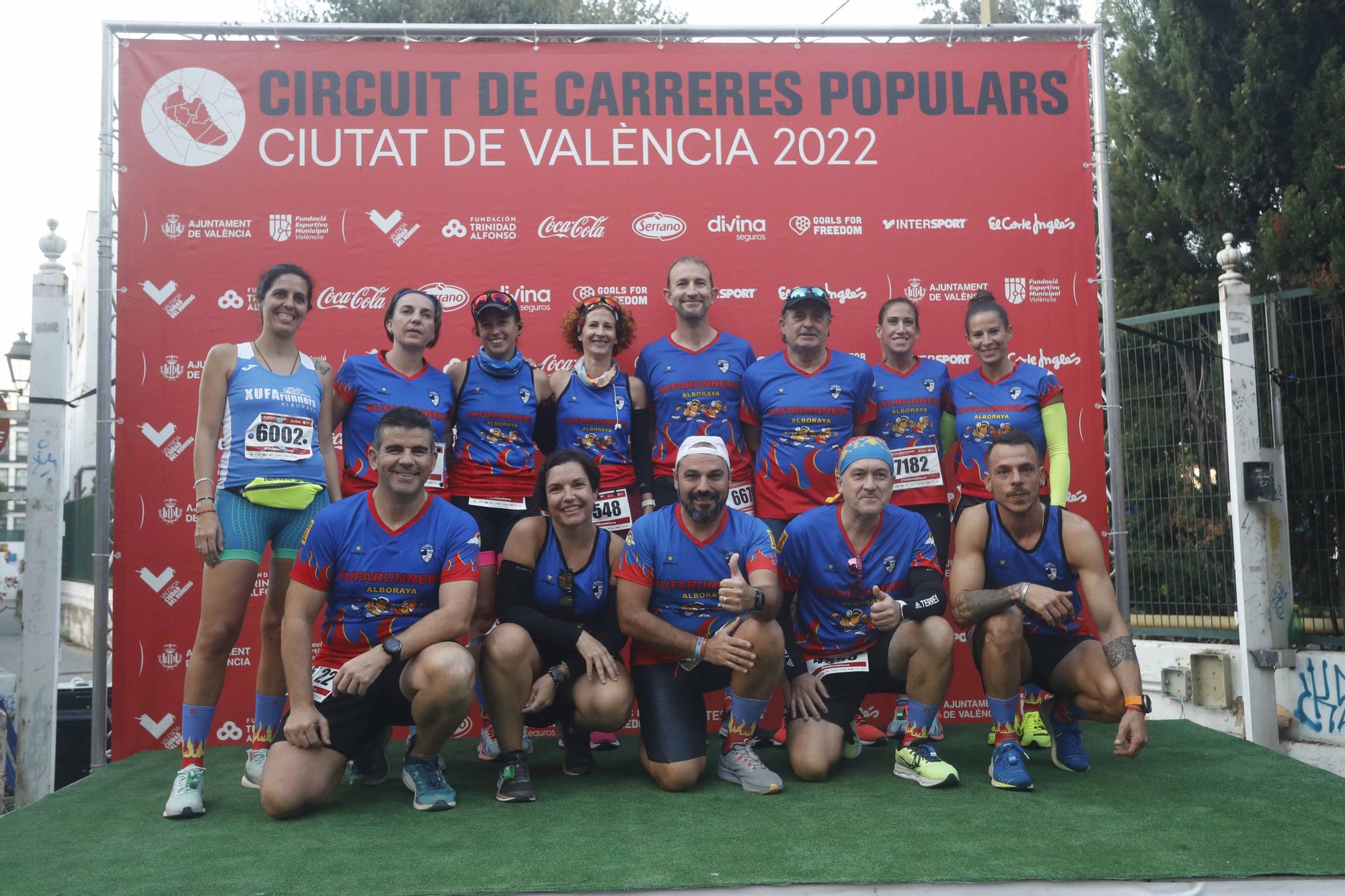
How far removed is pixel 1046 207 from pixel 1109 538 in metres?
1.85

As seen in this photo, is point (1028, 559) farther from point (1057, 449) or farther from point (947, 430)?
point (947, 430)

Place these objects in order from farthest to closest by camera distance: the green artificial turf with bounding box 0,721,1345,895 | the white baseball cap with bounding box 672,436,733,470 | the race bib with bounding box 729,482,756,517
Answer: the race bib with bounding box 729,482,756,517, the white baseball cap with bounding box 672,436,733,470, the green artificial turf with bounding box 0,721,1345,895

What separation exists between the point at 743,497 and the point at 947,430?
3.62 ft

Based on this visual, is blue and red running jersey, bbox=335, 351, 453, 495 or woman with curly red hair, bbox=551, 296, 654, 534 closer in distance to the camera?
blue and red running jersey, bbox=335, 351, 453, 495

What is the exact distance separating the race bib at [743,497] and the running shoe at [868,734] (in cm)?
110

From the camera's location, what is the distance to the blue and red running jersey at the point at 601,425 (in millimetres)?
4992

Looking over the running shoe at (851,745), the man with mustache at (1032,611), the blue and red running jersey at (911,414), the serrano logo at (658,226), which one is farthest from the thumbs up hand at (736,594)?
the serrano logo at (658,226)

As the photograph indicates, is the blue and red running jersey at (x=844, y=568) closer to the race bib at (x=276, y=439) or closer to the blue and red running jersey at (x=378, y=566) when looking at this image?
the blue and red running jersey at (x=378, y=566)

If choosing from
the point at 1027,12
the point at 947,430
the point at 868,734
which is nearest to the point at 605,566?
the point at 868,734

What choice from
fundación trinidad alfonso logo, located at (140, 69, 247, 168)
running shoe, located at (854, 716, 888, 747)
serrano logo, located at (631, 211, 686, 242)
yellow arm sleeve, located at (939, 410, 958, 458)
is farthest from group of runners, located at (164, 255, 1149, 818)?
fundación trinidad alfonso logo, located at (140, 69, 247, 168)

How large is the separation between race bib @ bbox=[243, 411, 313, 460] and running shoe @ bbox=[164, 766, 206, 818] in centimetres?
123

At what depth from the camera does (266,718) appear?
4457mm

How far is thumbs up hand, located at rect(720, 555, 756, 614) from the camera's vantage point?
3902 millimetres

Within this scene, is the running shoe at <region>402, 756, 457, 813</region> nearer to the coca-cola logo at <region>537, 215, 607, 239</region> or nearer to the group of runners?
the group of runners
